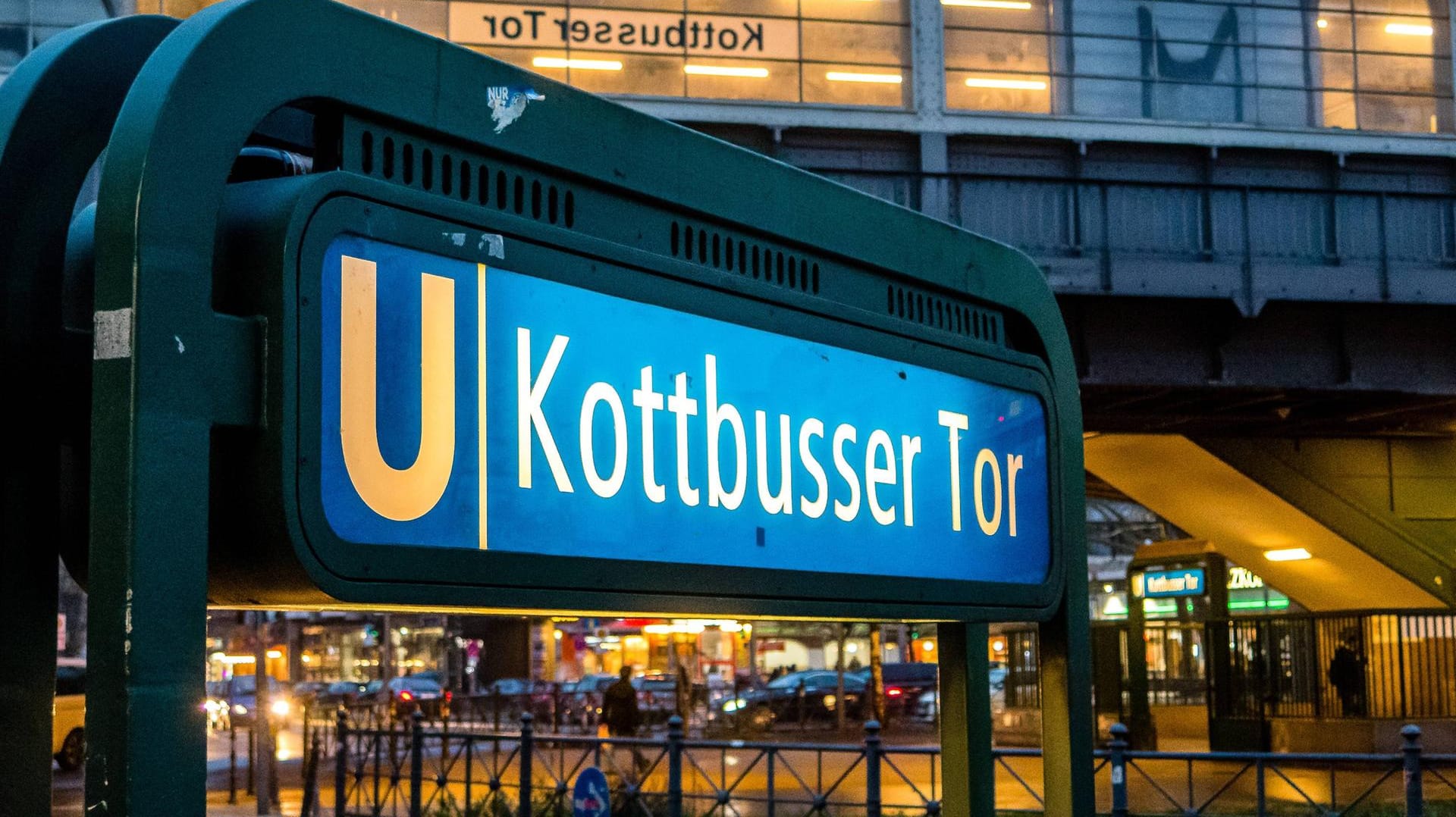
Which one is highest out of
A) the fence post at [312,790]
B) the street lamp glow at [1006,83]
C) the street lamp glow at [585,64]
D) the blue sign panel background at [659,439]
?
the street lamp glow at [585,64]

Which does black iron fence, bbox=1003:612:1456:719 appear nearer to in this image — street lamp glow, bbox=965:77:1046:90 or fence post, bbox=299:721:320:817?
street lamp glow, bbox=965:77:1046:90

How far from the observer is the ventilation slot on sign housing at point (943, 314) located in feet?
11.8

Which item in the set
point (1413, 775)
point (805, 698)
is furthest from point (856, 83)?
point (805, 698)

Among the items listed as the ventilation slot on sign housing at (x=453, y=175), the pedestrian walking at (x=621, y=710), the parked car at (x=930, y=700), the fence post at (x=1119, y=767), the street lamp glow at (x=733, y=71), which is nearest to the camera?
the ventilation slot on sign housing at (x=453, y=175)

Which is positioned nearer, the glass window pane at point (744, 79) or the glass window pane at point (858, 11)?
the glass window pane at point (744, 79)

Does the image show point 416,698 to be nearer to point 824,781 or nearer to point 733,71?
point 824,781

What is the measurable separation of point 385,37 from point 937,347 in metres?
1.55

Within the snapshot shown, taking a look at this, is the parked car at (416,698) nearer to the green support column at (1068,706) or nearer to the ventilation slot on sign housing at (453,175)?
the green support column at (1068,706)

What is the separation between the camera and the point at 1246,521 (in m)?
26.9

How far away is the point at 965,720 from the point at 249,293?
7.54ft

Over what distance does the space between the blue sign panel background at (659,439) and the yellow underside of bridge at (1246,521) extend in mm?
23636

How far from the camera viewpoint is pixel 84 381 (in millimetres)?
2338

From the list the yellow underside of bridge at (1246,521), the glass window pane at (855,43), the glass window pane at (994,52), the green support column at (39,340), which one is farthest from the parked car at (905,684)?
the green support column at (39,340)

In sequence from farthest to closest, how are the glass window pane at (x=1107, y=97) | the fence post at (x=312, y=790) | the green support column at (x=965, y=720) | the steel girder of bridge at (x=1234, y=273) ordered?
the glass window pane at (x=1107, y=97), the steel girder of bridge at (x=1234, y=273), the fence post at (x=312, y=790), the green support column at (x=965, y=720)
